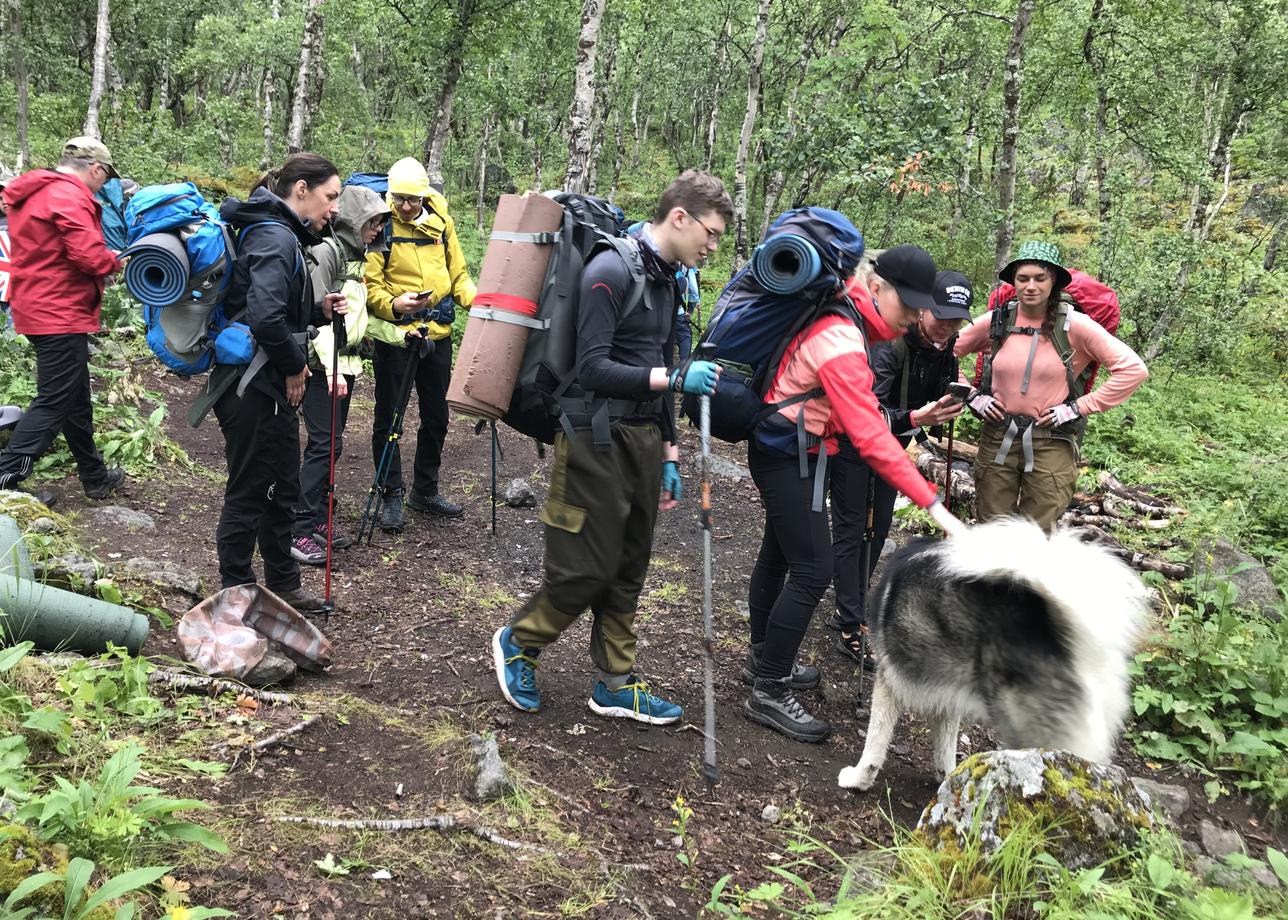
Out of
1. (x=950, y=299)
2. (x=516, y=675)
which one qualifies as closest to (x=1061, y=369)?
(x=950, y=299)

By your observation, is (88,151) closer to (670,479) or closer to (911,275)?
(670,479)

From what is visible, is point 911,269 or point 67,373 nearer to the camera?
point 911,269

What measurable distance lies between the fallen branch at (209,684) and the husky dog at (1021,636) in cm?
293

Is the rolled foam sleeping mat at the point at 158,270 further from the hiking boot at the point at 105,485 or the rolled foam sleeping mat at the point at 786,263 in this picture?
the hiking boot at the point at 105,485

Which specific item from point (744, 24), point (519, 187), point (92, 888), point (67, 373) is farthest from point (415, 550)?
point (519, 187)

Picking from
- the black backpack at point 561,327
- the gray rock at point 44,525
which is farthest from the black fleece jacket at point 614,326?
the gray rock at point 44,525

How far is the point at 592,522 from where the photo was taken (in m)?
3.75

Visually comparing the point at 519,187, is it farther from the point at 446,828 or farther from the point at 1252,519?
the point at 446,828

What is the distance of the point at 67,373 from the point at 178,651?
3.30 meters

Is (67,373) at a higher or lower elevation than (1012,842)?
higher

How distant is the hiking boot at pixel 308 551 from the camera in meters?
5.94

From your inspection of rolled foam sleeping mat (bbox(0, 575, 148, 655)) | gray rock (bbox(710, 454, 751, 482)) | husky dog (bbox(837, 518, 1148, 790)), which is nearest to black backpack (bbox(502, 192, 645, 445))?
husky dog (bbox(837, 518, 1148, 790))

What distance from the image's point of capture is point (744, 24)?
26641mm

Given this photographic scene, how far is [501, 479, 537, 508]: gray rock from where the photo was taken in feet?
25.4
